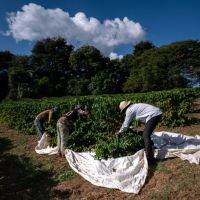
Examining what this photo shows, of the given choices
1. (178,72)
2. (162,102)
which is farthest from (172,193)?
(178,72)

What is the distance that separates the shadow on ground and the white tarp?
0.77 m

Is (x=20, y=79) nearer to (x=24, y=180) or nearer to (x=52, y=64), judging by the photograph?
(x=52, y=64)

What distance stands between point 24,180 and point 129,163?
2.93 meters

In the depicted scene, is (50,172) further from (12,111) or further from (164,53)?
(164,53)

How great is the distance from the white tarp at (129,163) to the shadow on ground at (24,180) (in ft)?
2.52

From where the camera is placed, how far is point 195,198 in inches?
220

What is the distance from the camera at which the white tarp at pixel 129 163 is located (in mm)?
6684

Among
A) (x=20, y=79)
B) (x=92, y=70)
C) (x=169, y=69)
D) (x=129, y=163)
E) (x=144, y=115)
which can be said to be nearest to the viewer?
(x=129, y=163)

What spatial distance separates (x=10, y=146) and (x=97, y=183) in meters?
6.98

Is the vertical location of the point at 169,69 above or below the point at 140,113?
above

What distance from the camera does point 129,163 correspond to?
7262 millimetres

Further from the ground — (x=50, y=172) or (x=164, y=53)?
(x=164, y=53)

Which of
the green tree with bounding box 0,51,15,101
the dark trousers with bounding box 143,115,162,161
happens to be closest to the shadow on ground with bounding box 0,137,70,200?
the dark trousers with bounding box 143,115,162,161

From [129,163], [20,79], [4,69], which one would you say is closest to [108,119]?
[129,163]
